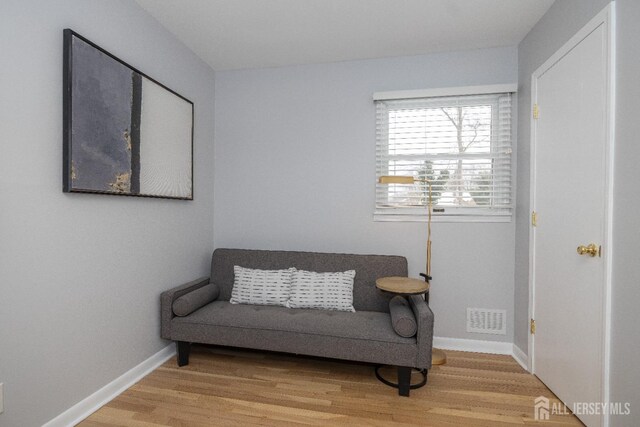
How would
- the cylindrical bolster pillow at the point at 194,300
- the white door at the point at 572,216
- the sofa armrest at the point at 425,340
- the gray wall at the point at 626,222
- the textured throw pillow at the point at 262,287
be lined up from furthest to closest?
1. the textured throw pillow at the point at 262,287
2. the cylindrical bolster pillow at the point at 194,300
3. the sofa armrest at the point at 425,340
4. the white door at the point at 572,216
5. the gray wall at the point at 626,222

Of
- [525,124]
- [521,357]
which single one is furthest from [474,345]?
[525,124]

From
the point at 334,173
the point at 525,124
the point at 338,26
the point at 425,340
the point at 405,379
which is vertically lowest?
the point at 405,379

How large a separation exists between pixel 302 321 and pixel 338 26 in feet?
7.53

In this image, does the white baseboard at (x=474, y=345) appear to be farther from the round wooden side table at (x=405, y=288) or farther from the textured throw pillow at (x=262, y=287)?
the textured throw pillow at (x=262, y=287)

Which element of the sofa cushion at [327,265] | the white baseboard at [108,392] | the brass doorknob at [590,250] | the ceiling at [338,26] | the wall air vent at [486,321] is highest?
the ceiling at [338,26]

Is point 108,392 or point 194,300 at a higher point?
point 194,300

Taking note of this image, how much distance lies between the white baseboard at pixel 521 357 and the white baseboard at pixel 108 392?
2894 millimetres

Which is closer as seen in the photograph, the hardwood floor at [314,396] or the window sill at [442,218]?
the hardwood floor at [314,396]

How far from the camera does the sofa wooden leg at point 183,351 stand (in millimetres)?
2545

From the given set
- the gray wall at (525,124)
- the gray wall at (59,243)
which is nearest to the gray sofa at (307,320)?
the gray wall at (59,243)

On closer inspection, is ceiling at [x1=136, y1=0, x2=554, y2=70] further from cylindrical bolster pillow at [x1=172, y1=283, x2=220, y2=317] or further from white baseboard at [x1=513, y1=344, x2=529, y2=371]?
white baseboard at [x1=513, y1=344, x2=529, y2=371]

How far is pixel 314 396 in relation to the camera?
7.11 feet

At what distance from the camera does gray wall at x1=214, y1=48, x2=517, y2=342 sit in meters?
2.90

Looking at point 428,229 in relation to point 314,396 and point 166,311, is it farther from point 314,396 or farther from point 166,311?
point 166,311
